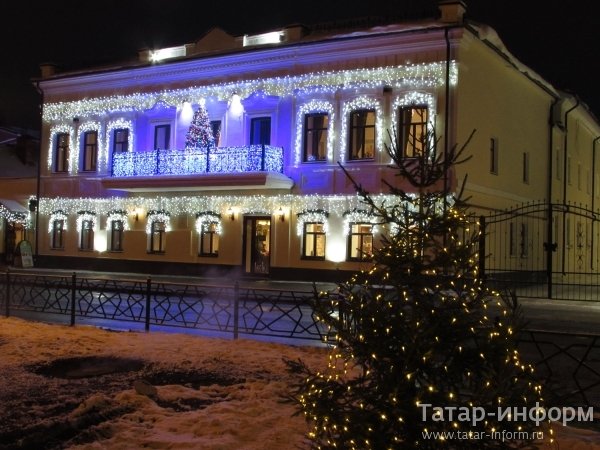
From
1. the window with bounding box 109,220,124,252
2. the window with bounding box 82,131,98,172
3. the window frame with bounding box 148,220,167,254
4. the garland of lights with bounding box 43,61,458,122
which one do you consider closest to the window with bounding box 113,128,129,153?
the garland of lights with bounding box 43,61,458,122

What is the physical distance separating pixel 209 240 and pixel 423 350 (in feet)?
79.5

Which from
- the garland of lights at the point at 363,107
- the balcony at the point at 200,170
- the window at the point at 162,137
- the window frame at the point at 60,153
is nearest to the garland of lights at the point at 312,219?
the balcony at the point at 200,170

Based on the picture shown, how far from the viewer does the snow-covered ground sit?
6.05m

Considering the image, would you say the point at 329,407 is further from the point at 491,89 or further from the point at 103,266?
the point at 103,266

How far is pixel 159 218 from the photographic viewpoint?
29.1m

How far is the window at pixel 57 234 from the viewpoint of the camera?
106 feet

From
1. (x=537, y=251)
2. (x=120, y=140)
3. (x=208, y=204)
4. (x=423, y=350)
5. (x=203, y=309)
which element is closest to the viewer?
(x=423, y=350)

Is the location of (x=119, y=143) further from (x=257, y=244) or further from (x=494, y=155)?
(x=494, y=155)

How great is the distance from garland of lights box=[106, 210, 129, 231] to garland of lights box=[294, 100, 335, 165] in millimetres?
9282

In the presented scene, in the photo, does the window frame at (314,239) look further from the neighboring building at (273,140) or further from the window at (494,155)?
the window at (494,155)

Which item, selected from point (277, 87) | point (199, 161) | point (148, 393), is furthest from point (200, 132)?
point (148, 393)

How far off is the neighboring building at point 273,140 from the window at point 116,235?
7 cm

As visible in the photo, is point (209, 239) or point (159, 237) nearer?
point (209, 239)

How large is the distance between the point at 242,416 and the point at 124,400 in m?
1.42
